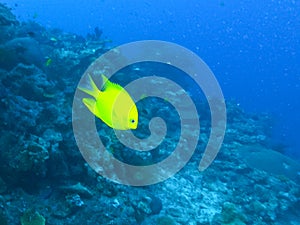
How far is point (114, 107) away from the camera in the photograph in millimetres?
1832

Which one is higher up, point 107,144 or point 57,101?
point 57,101

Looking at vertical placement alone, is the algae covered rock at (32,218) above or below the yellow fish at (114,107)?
below

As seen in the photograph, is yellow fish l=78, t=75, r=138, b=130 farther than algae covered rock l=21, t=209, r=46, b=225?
No

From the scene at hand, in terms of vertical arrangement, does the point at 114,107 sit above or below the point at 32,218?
above

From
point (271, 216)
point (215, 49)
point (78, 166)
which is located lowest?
point (78, 166)

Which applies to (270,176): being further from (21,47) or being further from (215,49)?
(215,49)

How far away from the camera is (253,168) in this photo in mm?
10516

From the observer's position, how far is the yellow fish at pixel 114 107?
1.80 metres

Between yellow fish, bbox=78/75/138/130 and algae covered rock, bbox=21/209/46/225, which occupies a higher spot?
yellow fish, bbox=78/75/138/130

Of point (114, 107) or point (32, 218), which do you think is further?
point (32, 218)

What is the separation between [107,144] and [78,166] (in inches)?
35.7

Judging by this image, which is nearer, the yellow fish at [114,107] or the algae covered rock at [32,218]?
the yellow fish at [114,107]

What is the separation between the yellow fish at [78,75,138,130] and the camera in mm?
1800

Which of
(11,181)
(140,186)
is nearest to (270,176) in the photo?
(140,186)
